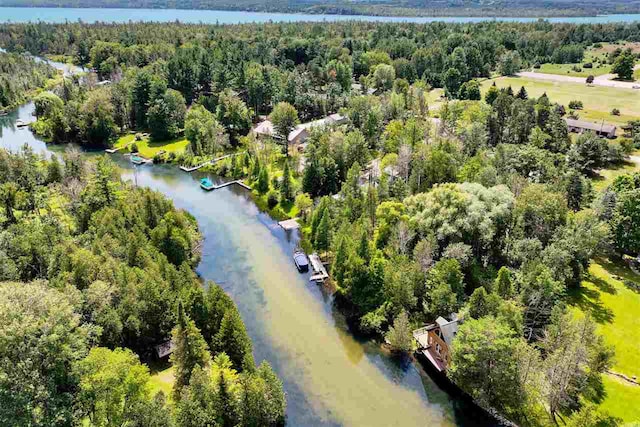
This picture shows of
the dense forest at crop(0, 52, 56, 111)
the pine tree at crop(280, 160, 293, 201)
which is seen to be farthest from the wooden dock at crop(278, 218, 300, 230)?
the dense forest at crop(0, 52, 56, 111)

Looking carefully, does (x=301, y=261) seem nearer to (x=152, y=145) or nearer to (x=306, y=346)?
(x=306, y=346)

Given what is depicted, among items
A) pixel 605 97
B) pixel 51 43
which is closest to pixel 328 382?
pixel 605 97

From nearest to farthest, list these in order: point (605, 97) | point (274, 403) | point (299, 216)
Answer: point (274, 403), point (299, 216), point (605, 97)

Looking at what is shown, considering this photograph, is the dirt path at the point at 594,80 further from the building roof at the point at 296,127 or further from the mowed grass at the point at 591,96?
the building roof at the point at 296,127

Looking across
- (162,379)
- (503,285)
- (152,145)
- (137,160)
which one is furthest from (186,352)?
(152,145)

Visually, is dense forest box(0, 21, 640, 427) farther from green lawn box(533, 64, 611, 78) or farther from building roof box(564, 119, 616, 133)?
green lawn box(533, 64, 611, 78)

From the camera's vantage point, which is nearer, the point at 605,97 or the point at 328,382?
the point at 328,382

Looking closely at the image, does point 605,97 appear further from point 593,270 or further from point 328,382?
point 328,382
